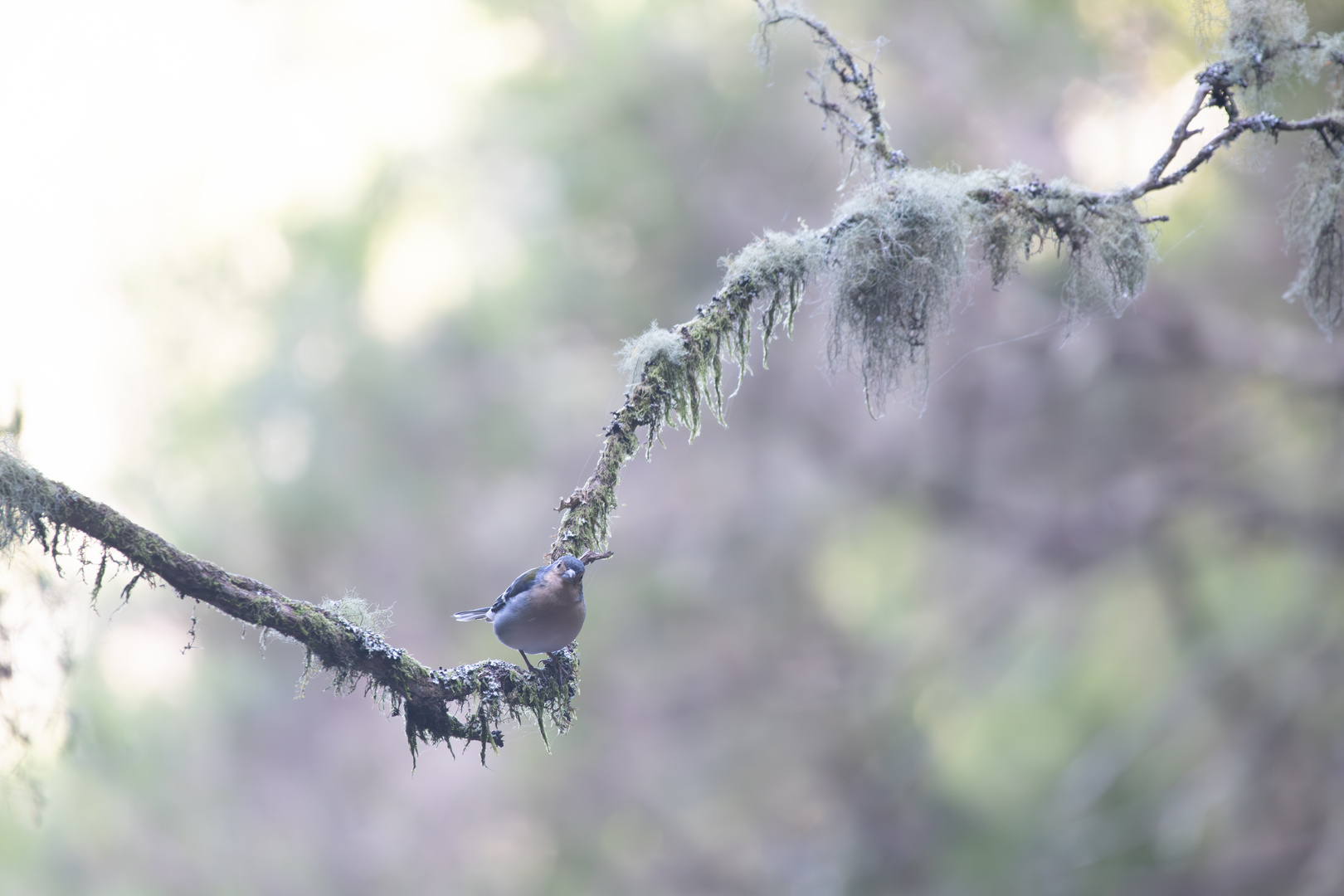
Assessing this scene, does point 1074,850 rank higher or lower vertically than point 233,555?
lower

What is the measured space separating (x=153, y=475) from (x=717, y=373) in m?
4.95

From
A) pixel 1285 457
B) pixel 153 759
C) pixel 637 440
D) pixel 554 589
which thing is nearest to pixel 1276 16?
pixel 637 440

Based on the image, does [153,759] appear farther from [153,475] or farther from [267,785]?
[153,475]

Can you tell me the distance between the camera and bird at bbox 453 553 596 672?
1937 mm

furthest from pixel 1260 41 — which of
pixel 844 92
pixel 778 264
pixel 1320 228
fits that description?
pixel 778 264

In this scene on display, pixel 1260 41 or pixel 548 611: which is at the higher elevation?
pixel 1260 41

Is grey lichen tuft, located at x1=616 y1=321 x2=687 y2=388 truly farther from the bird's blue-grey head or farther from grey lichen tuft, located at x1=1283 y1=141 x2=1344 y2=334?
grey lichen tuft, located at x1=1283 y1=141 x2=1344 y2=334

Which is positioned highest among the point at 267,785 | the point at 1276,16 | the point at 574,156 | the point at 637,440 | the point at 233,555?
the point at 574,156

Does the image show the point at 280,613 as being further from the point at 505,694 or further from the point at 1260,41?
the point at 1260,41

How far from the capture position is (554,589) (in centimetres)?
195

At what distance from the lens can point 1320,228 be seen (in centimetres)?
224

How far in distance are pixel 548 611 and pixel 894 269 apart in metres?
1.05

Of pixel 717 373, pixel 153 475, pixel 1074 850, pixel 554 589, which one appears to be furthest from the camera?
pixel 1074 850

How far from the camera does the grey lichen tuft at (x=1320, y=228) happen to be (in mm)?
2184
